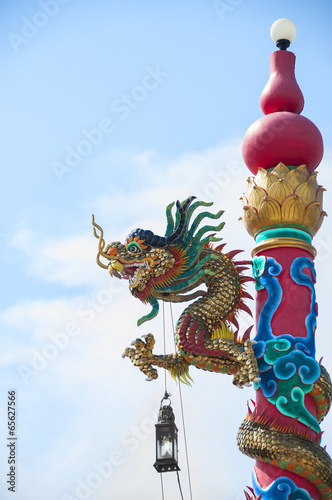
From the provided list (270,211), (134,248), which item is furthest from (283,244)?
(134,248)

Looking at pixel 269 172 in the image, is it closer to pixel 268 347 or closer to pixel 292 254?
pixel 292 254

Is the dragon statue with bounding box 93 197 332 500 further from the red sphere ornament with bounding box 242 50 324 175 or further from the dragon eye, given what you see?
the red sphere ornament with bounding box 242 50 324 175

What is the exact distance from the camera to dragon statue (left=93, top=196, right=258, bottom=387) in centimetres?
1370

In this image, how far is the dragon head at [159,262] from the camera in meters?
14.0

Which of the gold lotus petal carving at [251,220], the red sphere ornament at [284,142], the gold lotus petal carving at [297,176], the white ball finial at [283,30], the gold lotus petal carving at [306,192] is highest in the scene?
the white ball finial at [283,30]

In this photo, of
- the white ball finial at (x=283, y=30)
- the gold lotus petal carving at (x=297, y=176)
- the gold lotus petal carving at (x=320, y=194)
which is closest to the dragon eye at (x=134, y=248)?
the gold lotus petal carving at (x=297, y=176)

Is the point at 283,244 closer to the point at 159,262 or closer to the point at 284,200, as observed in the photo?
the point at 284,200

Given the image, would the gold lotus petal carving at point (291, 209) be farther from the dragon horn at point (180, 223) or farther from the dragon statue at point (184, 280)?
the dragon horn at point (180, 223)

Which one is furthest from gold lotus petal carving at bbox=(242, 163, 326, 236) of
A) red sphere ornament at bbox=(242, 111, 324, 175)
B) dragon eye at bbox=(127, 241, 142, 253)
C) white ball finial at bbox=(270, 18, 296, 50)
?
white ball finial at bbox=(270, 18, 296, 50)

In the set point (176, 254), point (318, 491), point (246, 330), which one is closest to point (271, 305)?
point (246, 330)

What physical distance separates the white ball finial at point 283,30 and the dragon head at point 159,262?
293 centimetres

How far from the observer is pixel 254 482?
1323 cm

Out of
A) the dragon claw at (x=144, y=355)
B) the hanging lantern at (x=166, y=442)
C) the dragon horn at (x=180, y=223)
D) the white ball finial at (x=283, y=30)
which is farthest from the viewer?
the white ball finial at (x=283, y=30)

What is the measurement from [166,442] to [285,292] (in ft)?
8.24
